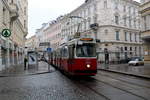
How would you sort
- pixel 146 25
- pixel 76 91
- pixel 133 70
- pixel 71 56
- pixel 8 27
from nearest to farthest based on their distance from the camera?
pixel 76 91 < pixel 71 56 < pixel 133 70 < pixel 8 27 < pixel 146 25

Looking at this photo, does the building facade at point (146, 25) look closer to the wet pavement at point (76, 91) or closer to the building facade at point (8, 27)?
the wet pavement at point (76, 91)

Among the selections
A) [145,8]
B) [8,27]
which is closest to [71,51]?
[8,27]

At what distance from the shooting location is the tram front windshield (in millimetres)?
13688

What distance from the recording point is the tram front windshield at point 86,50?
1369cm

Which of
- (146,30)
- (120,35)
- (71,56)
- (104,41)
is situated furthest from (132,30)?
(71,56)

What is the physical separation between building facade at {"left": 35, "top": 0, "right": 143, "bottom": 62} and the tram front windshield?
2953cm

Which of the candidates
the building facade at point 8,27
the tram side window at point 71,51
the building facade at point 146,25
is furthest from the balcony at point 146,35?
the building facade at point 8,27

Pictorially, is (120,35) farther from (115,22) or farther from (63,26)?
(63,26)

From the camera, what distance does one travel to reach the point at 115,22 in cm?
4916

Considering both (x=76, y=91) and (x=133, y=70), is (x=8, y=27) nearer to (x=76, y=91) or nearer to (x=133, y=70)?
(x=133, y=70)

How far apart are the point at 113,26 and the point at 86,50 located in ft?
117

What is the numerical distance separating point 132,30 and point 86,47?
42.7m

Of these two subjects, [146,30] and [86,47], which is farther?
[146,30]

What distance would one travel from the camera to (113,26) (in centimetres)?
4800
